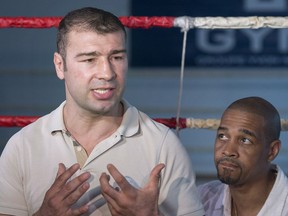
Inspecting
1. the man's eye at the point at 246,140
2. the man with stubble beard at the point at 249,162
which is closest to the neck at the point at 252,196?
the man with stubble beard at the point at 249,162

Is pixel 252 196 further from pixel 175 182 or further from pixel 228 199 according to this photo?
pixel 175 182

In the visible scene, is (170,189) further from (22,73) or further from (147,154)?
(22,73)

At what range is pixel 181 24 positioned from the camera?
3115mm

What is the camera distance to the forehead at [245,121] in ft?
9.62

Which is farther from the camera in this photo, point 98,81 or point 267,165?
point 267,165

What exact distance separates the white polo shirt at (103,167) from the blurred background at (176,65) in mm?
3502

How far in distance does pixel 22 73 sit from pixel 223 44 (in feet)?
4.81

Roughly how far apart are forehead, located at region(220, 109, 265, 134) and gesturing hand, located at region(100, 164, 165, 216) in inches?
26.3

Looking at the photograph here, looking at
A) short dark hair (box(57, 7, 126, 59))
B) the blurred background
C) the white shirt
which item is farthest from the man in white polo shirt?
the blurred background

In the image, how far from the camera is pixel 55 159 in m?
2.50

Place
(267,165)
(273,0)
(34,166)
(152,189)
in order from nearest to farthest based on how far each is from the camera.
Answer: (152,189) < (34,166) < (267,165) < (273,0)

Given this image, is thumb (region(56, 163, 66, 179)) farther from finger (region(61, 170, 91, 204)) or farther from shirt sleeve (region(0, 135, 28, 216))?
shirt sleeve (region(0, 135, 28, 216))

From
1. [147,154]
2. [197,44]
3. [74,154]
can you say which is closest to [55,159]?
[74,154]

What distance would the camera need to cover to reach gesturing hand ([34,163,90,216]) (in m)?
2.33
